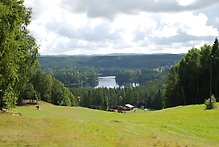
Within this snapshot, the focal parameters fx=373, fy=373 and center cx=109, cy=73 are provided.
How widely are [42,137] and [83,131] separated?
4.87 metres

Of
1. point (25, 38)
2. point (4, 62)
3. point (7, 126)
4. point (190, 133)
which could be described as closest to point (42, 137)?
point (7, 126)

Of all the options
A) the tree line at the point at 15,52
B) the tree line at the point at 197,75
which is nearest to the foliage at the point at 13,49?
the tree line at the point at 15,52

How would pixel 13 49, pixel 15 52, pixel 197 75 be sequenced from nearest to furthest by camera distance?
1. pixel 13 49
2. pixel 15 52
3. pixel 197 75

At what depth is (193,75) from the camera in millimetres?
107062

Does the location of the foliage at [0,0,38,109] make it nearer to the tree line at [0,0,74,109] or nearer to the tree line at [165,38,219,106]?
the tree line at [0,0,74,109]

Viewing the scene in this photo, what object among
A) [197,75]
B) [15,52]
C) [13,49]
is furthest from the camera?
[197,75]

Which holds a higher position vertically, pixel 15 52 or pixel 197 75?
pixel 15 52

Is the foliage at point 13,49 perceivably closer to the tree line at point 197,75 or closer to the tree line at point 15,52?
the tree line at point 15,52

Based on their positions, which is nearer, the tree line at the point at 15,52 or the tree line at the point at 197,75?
the tree line at the point at 15,52

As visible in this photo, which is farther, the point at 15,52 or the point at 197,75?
the point at 197,75

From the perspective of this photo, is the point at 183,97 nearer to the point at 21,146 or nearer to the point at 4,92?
the point at 4,92

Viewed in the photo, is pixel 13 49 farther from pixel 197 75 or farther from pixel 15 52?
pixel 197 75

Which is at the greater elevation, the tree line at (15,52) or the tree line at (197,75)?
the tree line at (15,52)

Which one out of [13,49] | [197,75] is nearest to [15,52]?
[13,49]
